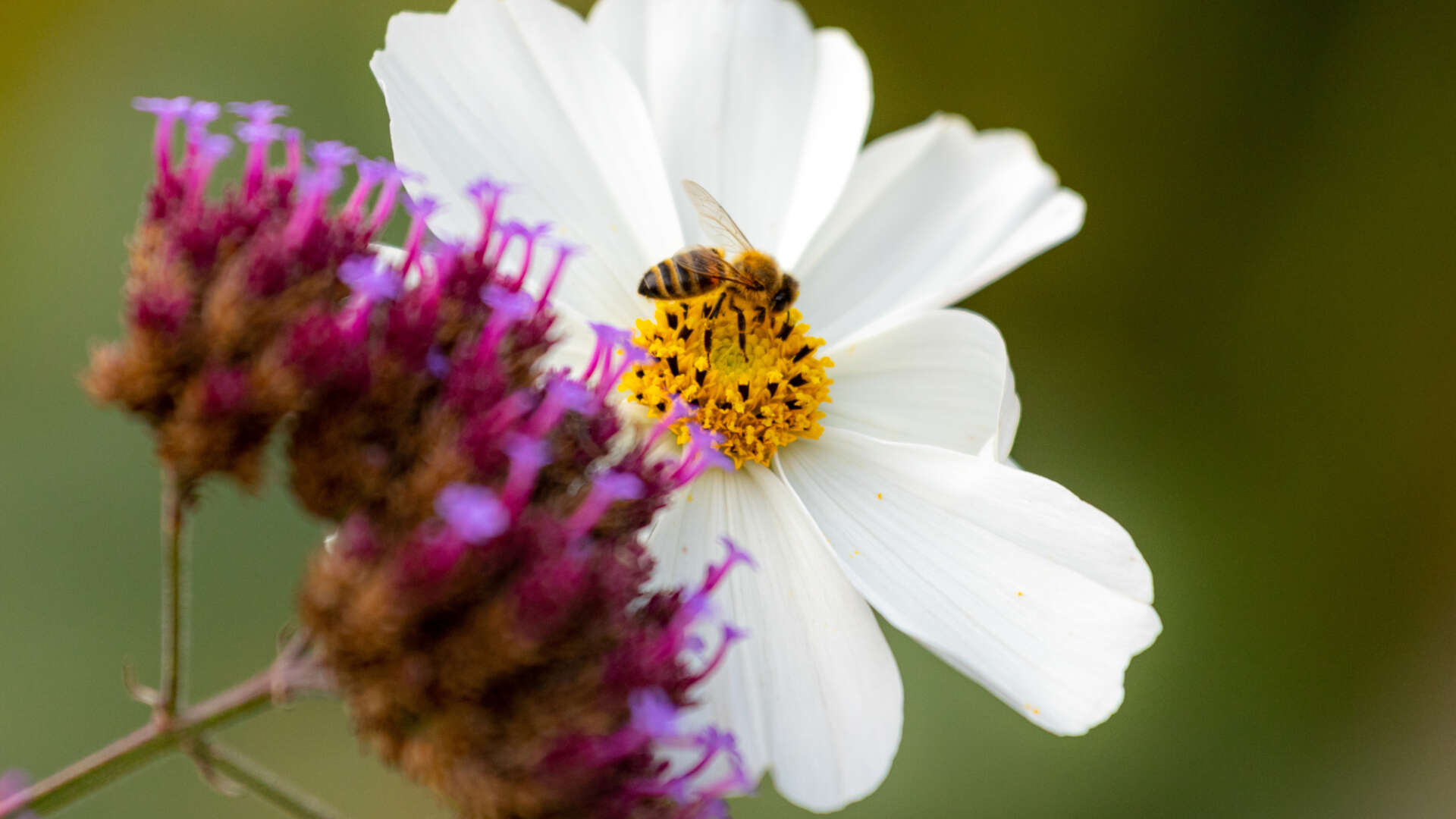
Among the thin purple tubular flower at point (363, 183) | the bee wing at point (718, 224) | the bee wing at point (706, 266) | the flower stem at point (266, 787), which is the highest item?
the thin purple tubular flower at point (363, 183)

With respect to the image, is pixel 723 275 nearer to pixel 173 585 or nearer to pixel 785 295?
pixel 785 295

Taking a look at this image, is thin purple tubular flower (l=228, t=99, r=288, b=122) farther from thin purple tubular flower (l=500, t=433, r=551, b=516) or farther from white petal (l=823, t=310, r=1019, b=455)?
white petal (l=823, t=310, r=1019, b=455)

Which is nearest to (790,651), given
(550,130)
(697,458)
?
(697,458)

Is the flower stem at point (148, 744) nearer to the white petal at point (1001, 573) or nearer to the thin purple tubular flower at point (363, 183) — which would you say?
the thin purple tubular flower at point (363, 183)

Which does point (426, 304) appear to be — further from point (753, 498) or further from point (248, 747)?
point (248, 747)

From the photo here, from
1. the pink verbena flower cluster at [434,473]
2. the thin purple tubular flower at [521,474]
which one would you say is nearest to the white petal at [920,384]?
the pink verbena flower cluster at [434,473]
